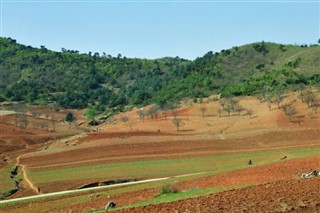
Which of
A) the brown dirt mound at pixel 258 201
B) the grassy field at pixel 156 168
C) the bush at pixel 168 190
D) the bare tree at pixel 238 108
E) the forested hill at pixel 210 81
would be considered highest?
the forested hill at pixel 210 81

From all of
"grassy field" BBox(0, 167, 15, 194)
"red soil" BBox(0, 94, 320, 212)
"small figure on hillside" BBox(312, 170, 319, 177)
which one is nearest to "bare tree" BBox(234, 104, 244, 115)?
"red soil" BBox(0, 94, 320, 212)

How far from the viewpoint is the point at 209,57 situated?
174 m

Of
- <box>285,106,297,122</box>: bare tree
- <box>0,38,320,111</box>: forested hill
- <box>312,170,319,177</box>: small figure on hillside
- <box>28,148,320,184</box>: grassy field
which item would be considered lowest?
<box>28,148,320,184</box>: grassy field

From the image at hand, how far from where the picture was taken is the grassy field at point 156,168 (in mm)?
43688

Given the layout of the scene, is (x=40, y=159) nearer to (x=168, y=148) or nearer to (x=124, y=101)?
(x=168, y=148)

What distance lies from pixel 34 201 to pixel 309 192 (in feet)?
69.1

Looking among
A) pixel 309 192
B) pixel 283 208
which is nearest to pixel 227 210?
pixel 283 208

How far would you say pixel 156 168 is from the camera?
46062 millimetres

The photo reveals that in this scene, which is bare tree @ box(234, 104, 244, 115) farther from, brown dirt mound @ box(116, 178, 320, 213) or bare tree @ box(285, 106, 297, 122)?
brown dirt mound @ box(116, 178, 320, 213)

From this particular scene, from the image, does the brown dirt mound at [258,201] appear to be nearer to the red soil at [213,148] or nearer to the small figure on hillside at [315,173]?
the red soil at [213,148]

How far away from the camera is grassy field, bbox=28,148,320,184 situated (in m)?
43.7

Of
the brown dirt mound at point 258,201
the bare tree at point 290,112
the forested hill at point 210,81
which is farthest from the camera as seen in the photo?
the forested hill at point 210,81

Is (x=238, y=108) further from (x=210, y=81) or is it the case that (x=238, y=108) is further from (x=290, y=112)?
(x=210, y=81)

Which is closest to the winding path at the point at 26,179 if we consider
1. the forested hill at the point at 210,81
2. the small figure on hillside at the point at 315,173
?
the small figure on hillside at the point at 315,173
